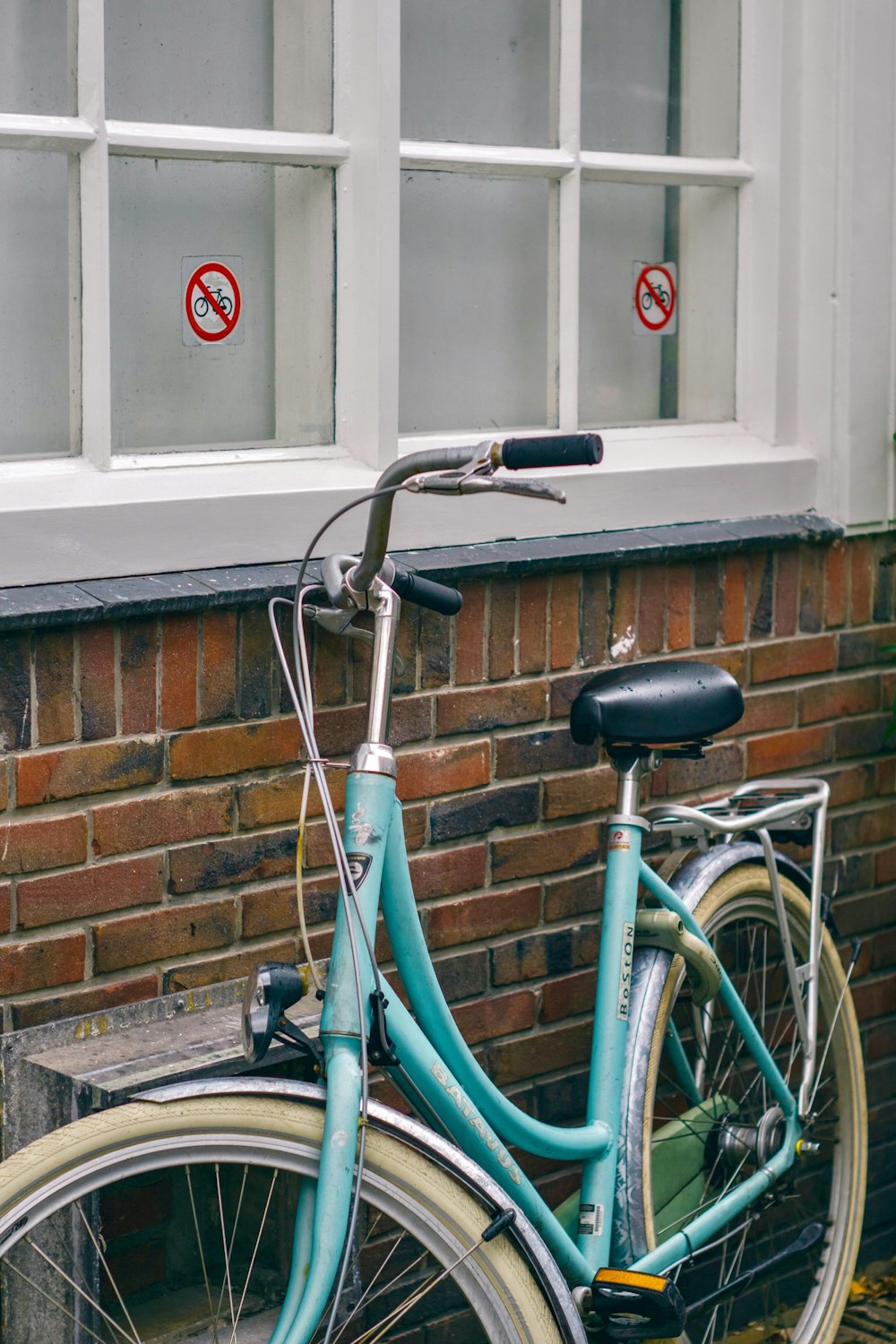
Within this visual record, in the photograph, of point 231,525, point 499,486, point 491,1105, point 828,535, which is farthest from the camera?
point 828,535

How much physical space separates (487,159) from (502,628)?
791 mm

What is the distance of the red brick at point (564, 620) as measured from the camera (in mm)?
2863

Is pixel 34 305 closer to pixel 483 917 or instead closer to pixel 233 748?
pixel 233 748

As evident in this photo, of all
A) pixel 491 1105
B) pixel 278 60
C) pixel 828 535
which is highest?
pixel 278 60

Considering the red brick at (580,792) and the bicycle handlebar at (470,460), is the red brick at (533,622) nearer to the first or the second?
the red brick at (580,792)

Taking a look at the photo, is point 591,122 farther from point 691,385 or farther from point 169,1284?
point 169,1284

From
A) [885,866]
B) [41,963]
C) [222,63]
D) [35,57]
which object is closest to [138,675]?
[41,963]

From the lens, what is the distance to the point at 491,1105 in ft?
7.60

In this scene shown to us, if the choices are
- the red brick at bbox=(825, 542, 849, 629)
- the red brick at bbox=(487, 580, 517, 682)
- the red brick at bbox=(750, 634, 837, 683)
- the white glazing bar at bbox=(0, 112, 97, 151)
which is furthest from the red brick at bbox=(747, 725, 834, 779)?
the white glazing bar at bbox=(0, 112, 97, 151)

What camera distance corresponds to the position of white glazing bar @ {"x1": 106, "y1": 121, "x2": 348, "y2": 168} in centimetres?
244

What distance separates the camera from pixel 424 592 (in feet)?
7.16

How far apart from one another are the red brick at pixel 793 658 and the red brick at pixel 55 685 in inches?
56.9

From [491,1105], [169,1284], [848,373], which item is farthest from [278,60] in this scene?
[169,1284]

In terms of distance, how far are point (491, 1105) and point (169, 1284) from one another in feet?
1.76
